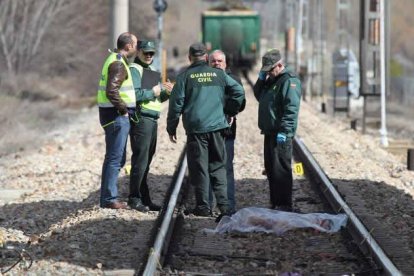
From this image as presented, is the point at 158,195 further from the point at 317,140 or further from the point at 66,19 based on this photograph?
the point at 66,19

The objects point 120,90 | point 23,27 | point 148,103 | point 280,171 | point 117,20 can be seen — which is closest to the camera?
point 120,90

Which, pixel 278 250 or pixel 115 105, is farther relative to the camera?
pixel 115 105

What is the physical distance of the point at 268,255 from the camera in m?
8.30

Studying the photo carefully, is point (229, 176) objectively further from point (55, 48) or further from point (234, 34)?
point (55, 48)

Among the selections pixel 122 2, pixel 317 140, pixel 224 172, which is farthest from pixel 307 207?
pixel 122 2

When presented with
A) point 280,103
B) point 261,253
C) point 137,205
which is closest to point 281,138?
point 280,103

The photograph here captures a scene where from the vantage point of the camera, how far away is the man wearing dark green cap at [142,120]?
10.5m

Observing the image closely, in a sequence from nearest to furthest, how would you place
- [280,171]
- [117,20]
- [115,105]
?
[115,105]
[280,171]
[117,20]

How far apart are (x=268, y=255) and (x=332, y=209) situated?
7.98 feet

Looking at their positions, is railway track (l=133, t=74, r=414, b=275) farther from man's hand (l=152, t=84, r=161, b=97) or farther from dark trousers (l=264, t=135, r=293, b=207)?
man's hand (l=152, t=84, r=161, b=97)

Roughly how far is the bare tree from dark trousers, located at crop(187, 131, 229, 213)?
37635 millimetres

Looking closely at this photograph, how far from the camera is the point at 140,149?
34.9ft

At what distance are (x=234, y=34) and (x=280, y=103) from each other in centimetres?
3392

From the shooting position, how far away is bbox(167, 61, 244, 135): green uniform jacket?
987cm
